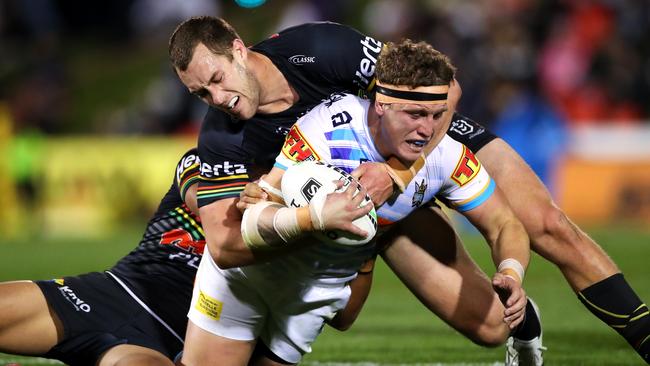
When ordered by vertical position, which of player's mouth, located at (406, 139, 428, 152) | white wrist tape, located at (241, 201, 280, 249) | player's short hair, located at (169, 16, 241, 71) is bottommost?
white wrist tape, located at (241, 201, 280, 249)

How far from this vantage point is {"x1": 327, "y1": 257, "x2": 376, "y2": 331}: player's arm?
5918 mm

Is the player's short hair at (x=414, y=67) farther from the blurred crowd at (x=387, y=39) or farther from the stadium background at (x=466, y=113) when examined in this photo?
the blurred crowd at (x=387, y=39)

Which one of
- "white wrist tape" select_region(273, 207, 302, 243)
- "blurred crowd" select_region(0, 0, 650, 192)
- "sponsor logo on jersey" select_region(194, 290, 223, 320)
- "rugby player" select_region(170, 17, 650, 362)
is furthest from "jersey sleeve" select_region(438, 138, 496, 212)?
"blurred crowd" select_region(0, 0, 650, 192)

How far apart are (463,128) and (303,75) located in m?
1.04

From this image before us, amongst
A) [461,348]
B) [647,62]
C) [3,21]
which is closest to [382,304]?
[461,348]

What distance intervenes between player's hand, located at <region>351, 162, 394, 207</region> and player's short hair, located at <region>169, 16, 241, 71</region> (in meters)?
0.98

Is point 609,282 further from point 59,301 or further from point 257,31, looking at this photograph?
point 257,31

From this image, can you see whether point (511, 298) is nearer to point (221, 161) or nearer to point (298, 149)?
point (298, 149)

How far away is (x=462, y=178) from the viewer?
5.43 meters

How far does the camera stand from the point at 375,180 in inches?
200

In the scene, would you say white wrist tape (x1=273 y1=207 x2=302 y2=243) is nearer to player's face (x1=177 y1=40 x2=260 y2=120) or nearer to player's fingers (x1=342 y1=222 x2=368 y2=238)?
player's fingers (x1=342 y1=222 x2=368 y2=238)

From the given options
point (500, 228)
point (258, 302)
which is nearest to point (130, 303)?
point (258, 302)

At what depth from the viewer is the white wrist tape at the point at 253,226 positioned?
4961 mm

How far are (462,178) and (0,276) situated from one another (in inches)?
293
